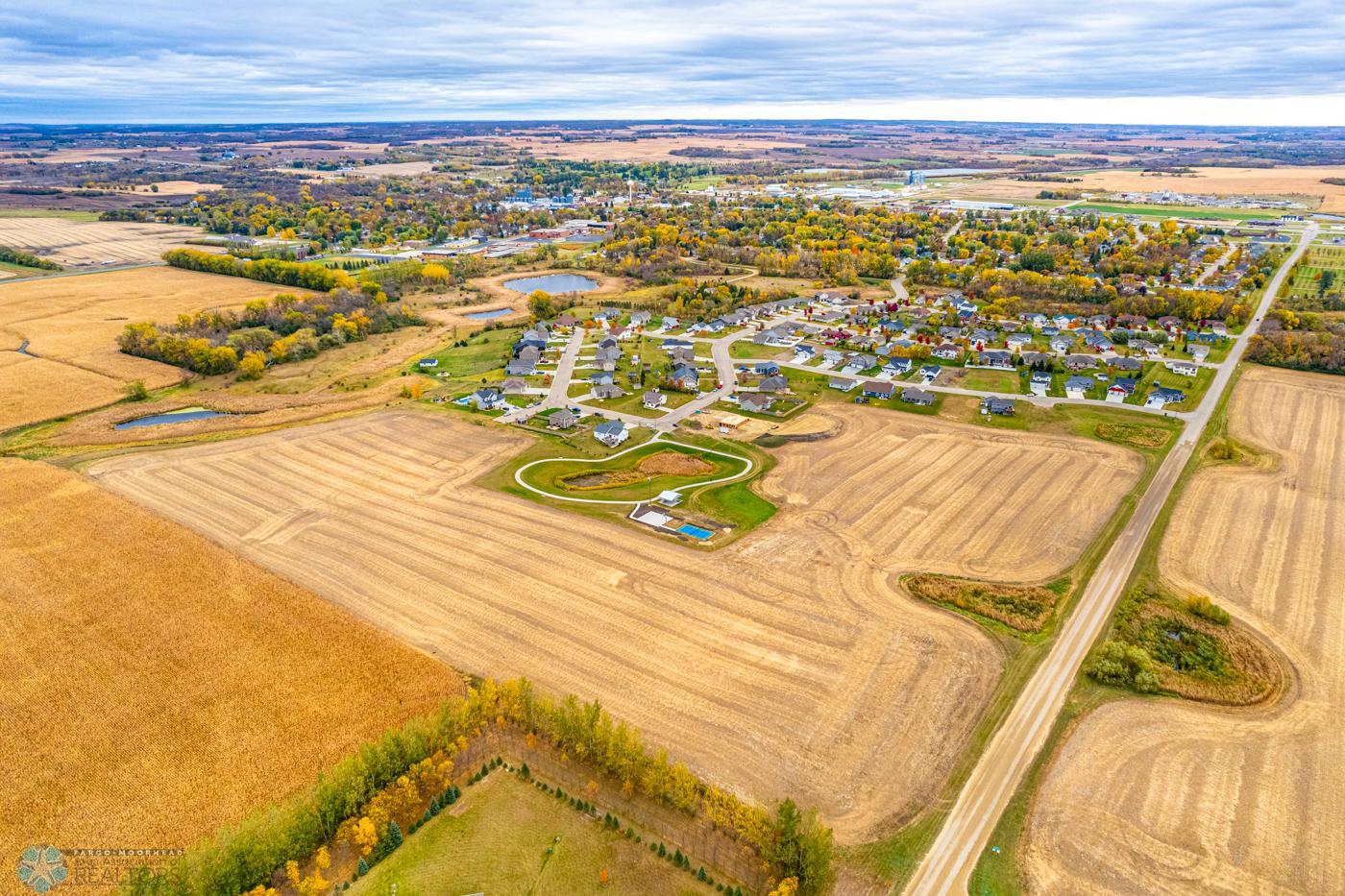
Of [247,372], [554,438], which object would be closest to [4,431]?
[247,372]

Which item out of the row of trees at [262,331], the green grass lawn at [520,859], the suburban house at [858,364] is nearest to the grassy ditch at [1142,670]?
the green grass lawn at [520,859]

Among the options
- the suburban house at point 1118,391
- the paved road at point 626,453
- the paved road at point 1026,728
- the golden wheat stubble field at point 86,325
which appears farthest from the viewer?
the golden wheat stubble field at point 86,325

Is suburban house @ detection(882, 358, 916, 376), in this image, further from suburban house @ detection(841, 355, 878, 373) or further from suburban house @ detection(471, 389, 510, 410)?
suburban house @ detection(471, 389, 510, 410)

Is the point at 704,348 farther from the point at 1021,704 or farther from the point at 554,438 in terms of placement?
the point at 1021,704

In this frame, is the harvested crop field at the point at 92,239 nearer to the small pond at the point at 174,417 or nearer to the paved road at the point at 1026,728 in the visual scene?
the small pond at the point at 174,417

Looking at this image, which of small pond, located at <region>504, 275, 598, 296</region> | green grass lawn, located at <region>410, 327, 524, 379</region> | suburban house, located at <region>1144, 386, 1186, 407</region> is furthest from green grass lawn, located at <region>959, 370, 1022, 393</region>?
small pond, located at <region>504, 275, 598, 296</region>
